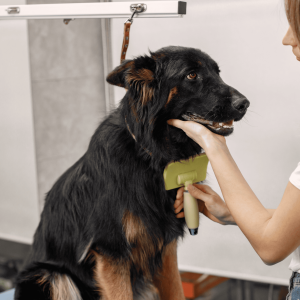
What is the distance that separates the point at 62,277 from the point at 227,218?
2.34 feet

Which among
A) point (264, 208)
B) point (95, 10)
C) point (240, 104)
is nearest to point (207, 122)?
point (240, 104)

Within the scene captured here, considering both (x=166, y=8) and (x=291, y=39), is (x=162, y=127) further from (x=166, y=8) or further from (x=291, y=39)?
(x=291, y=39)

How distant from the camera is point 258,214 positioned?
0.94m

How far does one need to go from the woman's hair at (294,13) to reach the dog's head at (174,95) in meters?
0.40

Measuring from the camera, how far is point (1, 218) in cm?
269

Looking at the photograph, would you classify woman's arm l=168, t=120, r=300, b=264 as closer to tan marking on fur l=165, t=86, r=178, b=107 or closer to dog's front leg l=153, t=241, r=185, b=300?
tan marking on fur l=165, t=86, r=178, b=107

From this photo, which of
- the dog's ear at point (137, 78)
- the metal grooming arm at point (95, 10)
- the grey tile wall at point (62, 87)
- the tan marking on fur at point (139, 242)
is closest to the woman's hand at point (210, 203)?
the tan marking on fur at point (139, 242)

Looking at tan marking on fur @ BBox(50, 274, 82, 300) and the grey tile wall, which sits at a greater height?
the grey tile wall

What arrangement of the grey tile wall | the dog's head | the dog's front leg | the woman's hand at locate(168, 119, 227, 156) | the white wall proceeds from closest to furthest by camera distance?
the woman's hand at locate(168, 119, 227, 156), the dog's head, the dog's front leg, the white wall, the grey tile wall

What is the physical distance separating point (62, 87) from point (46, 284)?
161cm

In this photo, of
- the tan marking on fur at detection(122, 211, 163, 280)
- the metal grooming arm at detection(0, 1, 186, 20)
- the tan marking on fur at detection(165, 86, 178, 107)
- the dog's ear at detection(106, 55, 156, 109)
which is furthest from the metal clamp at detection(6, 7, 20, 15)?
the tan marking on fur at detection(122, 211, 163, 280)

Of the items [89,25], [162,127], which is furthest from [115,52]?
[162,127]

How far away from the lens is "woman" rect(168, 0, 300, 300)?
86cm

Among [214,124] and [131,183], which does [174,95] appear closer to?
[214,124]
